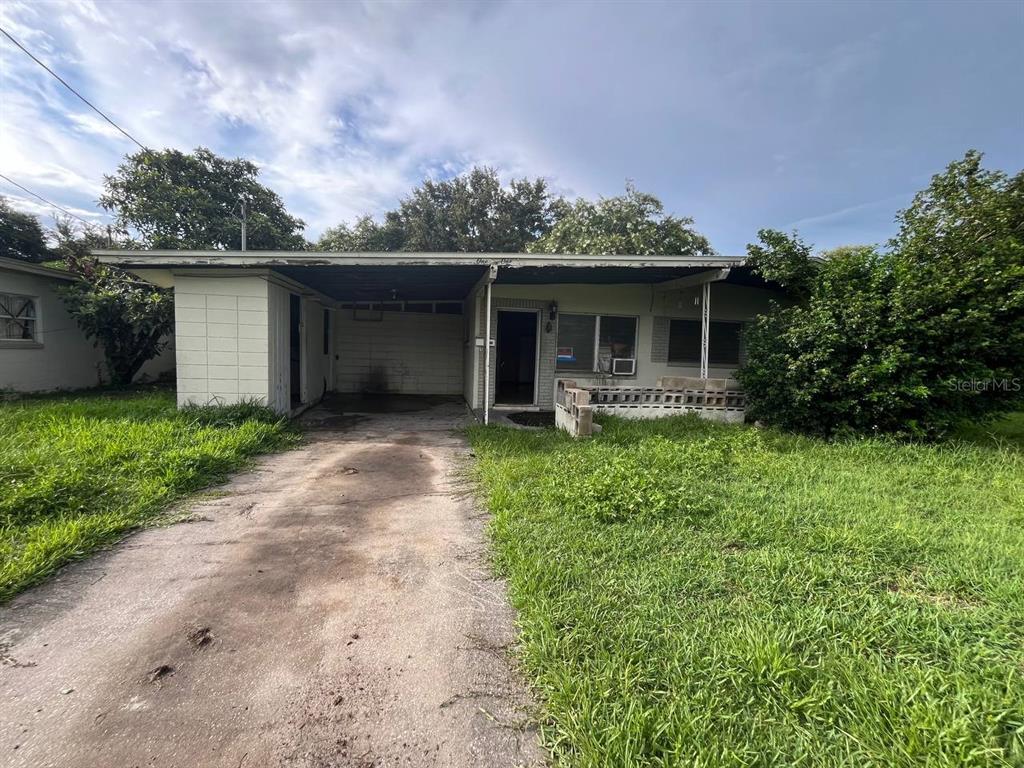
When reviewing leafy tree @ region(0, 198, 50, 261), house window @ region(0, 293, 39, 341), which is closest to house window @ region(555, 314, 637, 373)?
house window @ region(0, 293, 39, 341)

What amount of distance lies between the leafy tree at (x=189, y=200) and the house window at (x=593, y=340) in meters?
16.5

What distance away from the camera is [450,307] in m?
11.4

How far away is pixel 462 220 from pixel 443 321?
15.0m

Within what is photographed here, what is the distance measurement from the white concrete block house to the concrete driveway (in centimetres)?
374

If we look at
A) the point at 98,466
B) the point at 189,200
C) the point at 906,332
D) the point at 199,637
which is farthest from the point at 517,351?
the point at 189,200

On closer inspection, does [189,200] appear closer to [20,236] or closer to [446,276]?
[20,236]

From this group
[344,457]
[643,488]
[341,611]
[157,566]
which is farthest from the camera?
[344,457]

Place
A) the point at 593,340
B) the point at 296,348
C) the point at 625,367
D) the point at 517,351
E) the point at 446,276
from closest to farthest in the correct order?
the point at 446,276
the point at 593,340
the point at 625,367
the point at 296,348
the point at 517,351

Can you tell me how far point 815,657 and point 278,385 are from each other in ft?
23.6

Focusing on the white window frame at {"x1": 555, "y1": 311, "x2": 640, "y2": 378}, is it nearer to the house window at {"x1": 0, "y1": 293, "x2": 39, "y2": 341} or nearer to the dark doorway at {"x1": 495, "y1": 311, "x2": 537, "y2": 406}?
the dark doorway at {"x1": 495, "y1": 311, "x2": 537, "y2": 406}

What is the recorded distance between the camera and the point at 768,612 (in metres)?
2.22

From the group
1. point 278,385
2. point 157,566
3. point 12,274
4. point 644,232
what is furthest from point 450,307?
point 644,232

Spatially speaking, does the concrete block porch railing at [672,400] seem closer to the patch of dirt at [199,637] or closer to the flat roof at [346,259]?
the flat roof at [346,259]

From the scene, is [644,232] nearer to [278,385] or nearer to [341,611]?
[278,385]
